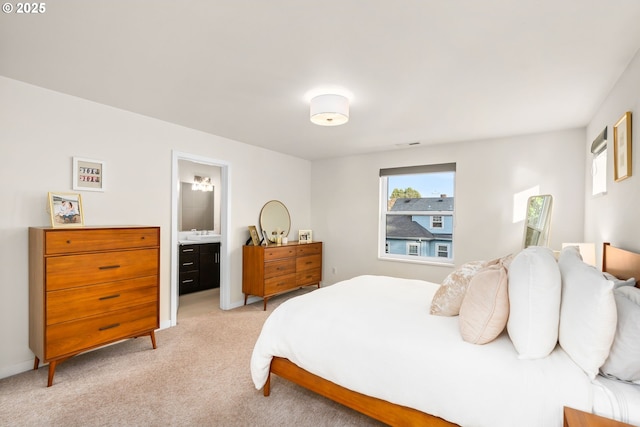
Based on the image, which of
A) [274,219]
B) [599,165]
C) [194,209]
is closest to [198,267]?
[194,209]

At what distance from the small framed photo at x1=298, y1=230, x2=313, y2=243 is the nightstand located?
4.21 metres

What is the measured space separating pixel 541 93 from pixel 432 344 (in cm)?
231

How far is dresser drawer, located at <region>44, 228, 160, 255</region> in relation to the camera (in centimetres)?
230

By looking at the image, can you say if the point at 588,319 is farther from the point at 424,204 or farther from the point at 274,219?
the point at 274,219

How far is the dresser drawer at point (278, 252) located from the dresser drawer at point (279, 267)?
2.9 inches

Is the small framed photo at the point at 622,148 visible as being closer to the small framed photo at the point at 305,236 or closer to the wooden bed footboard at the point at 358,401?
the wooden bed footboard at the point at 358,401

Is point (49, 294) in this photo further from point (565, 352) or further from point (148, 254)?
point (565, 352)

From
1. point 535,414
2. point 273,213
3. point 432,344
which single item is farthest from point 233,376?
point 273,213

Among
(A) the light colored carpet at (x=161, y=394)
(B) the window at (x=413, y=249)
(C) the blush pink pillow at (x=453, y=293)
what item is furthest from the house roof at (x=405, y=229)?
(A) the light colored carpet at (x=161, y=394)

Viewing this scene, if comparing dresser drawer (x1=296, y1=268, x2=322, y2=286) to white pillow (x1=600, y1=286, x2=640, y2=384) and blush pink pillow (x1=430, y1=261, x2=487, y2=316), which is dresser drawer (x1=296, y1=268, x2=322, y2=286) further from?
white pillow (x1=600, y1=286, x2=640, y2=384)

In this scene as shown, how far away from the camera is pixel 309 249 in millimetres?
5062

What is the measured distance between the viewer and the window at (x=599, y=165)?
2586 mm

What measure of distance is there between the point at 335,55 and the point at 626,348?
6.92 feet

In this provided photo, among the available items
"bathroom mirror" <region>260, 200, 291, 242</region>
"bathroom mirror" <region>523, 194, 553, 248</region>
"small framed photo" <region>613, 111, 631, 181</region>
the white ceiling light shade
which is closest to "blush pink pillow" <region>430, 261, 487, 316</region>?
"small framed photo" <region>613, 111, 631, 181</region>
